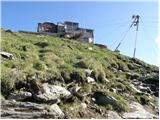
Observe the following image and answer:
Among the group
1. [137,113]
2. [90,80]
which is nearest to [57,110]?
[137,113]

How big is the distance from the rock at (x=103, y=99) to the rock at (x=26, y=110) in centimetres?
320

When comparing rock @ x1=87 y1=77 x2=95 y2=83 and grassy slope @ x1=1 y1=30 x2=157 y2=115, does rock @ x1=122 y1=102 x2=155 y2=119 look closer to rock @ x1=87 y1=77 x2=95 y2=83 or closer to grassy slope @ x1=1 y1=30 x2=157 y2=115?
grassy slope @ x1=1 y1=30 x2=157 y2=115

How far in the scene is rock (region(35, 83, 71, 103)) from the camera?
14.0 meters

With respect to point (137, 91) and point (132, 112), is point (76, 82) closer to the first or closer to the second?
point (132, 112)

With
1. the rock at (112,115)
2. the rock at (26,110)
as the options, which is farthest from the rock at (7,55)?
the rock at (112,115)

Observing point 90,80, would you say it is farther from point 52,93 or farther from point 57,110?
point 57,110

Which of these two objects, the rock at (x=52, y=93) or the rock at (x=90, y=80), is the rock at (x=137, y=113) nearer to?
the rock at (x=90, y=80)

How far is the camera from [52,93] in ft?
47.9

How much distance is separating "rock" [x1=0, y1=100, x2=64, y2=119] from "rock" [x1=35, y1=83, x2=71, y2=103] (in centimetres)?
55

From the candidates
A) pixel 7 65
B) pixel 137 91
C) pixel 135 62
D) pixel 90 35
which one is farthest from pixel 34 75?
pixel 90 35

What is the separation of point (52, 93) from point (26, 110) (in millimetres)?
1895

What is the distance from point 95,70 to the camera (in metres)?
19.0

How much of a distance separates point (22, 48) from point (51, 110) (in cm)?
712

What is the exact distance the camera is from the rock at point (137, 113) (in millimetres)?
15766
